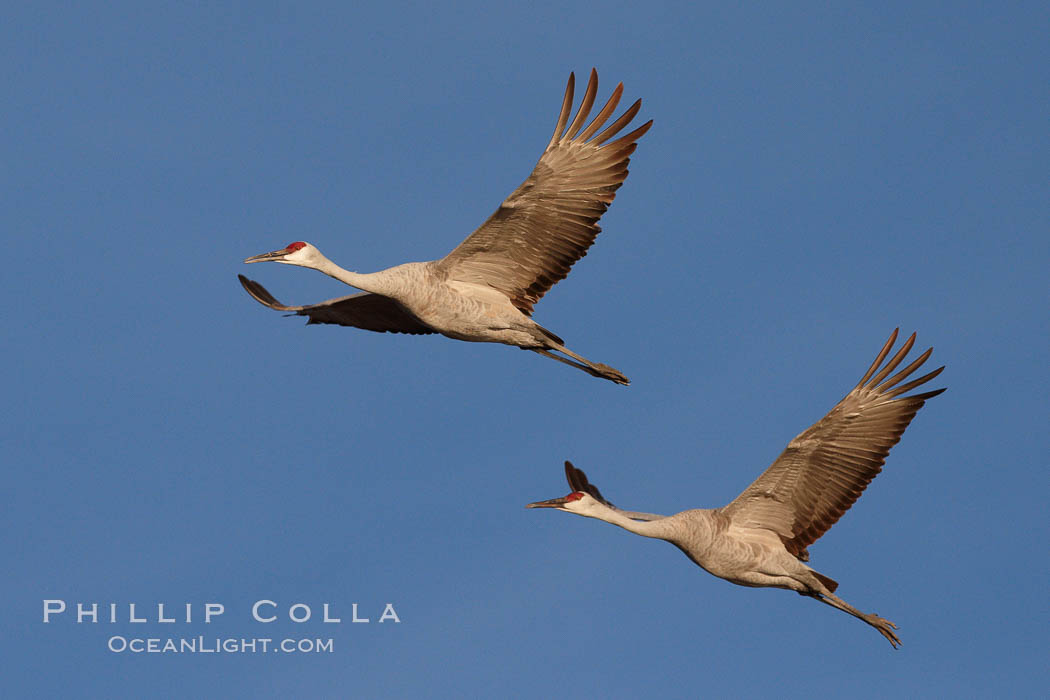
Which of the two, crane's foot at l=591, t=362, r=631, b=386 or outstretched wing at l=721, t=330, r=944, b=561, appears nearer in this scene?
outstretched wing at l=721, t=330, r=944, b=561

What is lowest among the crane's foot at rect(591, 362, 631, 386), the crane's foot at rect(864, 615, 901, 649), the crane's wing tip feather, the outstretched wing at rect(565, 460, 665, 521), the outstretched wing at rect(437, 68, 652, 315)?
the crane's foot at rect(864, 615, 901, 649)

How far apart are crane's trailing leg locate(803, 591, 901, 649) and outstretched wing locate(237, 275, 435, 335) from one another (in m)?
5.89

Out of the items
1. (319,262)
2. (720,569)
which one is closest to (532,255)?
(319,262)

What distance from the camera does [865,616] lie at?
2083cm

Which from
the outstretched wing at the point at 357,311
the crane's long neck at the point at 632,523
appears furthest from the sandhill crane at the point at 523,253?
the crane's long neck at the point at 632,523

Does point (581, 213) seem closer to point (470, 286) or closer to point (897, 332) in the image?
point (470, 286)

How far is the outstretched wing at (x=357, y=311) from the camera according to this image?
22875mm

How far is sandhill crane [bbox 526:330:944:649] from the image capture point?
20234 mm

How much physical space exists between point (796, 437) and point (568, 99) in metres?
4.59

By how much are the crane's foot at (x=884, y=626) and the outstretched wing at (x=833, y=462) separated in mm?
1043

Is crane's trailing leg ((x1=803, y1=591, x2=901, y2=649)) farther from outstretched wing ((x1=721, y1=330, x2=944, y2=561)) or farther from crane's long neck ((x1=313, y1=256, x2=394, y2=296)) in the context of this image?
crane's long neck ((x1=313, y1=256, x2=394, y2=296))

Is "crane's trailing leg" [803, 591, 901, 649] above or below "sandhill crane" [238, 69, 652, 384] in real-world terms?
below

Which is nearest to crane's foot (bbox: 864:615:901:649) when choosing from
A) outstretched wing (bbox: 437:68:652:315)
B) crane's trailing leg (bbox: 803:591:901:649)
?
crane's trailing leg (bbox: 803:591:901:649)

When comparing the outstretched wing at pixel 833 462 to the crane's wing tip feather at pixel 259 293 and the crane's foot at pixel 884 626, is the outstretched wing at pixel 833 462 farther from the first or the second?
the crane's wing tip feather at pixel 259 293
